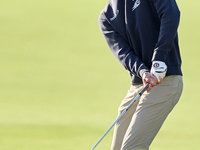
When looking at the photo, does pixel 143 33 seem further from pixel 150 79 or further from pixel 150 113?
pixel 150 113

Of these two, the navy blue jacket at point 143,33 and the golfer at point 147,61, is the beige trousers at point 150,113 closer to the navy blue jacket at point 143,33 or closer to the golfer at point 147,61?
the golfer at point 147,61

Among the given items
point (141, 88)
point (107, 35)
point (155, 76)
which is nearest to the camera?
point (155, 76)

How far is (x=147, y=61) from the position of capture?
3.62 meters

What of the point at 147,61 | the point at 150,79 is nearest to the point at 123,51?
the point at 147,61

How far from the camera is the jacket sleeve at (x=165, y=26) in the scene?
3389 millimetres

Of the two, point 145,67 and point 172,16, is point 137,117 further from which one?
point 172,16

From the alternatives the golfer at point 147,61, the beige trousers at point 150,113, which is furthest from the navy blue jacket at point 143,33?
→ the beige trousers at point 150,113

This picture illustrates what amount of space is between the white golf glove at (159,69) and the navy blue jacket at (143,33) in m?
0.04

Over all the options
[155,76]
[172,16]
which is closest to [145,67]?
[155,76]

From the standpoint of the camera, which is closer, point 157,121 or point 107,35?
point 157,121

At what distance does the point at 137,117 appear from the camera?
3.45 m

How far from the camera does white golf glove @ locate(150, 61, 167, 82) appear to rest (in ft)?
11.0

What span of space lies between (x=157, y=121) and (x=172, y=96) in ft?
0.65

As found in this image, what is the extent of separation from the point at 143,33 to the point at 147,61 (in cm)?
21
